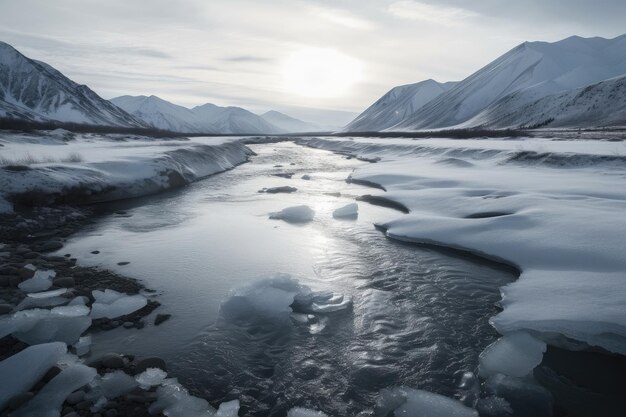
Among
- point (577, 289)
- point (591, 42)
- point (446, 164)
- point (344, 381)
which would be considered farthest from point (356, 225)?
point (591, 42)

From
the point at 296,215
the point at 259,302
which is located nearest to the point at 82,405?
the point at 259,302

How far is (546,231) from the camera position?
868cm

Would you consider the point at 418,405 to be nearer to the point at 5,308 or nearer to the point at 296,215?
the point at 5,308

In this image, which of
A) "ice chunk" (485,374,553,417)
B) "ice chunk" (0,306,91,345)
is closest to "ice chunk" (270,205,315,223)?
"ice chunk" (0,306,91,345)

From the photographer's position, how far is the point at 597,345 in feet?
16.7

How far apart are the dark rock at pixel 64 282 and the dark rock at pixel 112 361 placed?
294 centimetres

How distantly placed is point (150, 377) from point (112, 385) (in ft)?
1.37

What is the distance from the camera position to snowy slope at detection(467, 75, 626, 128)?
2972 inches

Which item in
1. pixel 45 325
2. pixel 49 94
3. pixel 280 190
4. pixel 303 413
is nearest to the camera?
pixel 303 413

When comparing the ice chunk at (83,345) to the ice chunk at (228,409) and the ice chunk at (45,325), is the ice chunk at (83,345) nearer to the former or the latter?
the ice chunk at (45,325)

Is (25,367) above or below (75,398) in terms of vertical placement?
above

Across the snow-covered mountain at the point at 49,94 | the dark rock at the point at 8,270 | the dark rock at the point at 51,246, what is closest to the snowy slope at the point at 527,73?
the snow-covered mountain at the point at 49,94

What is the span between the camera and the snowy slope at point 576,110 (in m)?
75.5

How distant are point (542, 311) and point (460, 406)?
2.26 m
